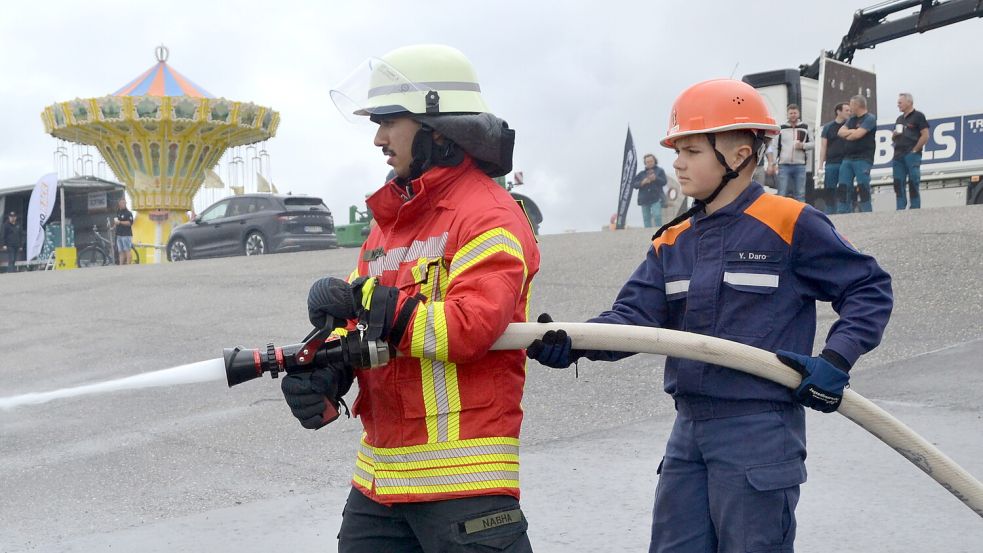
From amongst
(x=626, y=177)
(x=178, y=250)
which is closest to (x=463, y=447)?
(x=178, y=250)

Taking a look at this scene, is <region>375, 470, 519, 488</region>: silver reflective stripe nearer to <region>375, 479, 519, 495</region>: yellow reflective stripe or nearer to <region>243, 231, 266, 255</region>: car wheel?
<region>375, 479, 519, 495</region>: yellow reflective stripe

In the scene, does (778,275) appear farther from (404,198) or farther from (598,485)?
(598,485)

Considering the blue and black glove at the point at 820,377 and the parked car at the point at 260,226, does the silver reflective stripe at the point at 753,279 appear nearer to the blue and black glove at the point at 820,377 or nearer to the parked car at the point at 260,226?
the blue and black glove at the point at 820,377

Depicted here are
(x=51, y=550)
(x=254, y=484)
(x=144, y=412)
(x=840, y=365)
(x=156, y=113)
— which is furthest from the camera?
(x=156, y=113)

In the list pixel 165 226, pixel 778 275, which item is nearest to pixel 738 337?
pixel 778 275

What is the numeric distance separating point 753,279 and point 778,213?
7.6 inches

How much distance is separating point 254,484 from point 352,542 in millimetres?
3272

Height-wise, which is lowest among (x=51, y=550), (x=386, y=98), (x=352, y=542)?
(x=51, y=550)

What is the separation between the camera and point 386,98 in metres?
2.62

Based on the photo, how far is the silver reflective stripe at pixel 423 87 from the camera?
2.60 m

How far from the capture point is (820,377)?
8.23ft

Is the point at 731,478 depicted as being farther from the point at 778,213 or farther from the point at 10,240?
the point at 10,240

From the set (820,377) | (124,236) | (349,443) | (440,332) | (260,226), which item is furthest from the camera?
(124,236)

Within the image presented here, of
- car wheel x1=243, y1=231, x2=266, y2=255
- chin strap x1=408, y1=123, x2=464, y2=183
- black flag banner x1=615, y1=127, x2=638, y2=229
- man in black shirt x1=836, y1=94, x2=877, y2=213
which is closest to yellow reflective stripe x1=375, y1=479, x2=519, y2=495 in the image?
chin strap x1=408, y1=123, x2=464, y2=183
